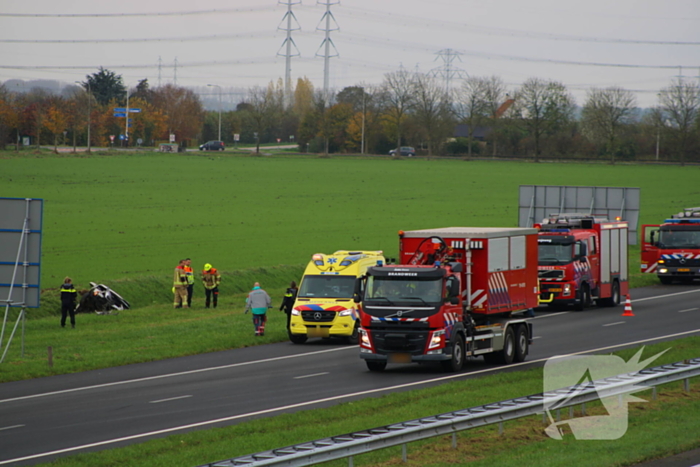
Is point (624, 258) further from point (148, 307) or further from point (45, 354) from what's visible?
point (45, 354)

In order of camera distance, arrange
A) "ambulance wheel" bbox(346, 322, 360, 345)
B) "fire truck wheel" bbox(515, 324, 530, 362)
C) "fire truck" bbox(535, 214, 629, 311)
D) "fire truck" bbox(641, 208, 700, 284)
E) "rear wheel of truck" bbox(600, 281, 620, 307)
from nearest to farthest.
Answer: "fire truck wheel" bbox(515, 324, 530, 362) < "ambulance wheel" bbox(346, 322, 360, 345) < "fire truck" bbox(535, 214, 629, 311) < "rear wheel of truck" bbox(600, 281, 620, 307) < "fire truck" bbox(641, 208, 700, 284)

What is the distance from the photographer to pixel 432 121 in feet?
Answer: 473

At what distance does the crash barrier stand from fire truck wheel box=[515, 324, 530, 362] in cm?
690

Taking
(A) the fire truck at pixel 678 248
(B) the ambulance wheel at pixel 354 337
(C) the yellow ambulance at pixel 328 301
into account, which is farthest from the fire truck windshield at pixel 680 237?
(B) the ambulance wheel at pixel 354 337

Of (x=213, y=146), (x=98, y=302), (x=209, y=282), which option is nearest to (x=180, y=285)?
(x=209, y=282)

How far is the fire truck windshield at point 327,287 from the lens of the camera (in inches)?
1063

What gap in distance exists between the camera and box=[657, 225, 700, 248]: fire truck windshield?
4228 centimetres

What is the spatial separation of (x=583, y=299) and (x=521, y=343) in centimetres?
1272

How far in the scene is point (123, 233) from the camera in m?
52.1

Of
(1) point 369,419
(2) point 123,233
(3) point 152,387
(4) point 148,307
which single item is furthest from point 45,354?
(2) point 123,233

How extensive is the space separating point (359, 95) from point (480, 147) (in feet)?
153

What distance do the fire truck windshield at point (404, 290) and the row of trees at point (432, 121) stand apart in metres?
108

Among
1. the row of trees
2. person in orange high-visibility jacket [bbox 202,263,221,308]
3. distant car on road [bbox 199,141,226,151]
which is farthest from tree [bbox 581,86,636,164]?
person in orange high-visibility jacket [bbox 202,263,221,308]

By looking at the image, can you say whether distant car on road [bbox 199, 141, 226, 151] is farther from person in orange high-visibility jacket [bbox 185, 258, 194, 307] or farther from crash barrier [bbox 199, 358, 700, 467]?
crash barrier [bbox 199, 358, 700, 467]
